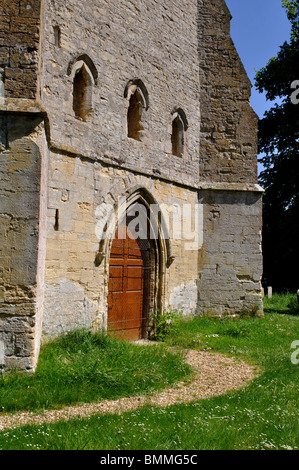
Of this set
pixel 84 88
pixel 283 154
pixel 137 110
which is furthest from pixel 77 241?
pixel 283 154

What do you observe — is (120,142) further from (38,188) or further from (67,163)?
(38,188)

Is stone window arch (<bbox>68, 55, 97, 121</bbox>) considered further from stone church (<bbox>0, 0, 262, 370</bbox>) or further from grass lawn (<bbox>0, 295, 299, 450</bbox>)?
grass lawn (<bbox>0, 295, 299, 450</bbox>)

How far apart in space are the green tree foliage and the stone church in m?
8.25

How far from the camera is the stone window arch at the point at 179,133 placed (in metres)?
10.3

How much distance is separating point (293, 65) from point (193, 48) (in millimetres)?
9278

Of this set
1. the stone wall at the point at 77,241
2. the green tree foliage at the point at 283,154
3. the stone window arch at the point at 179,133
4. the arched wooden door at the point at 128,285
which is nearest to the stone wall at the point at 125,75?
the stone window arch at the point at 179,133

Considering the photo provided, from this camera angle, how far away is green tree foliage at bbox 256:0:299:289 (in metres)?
18.4

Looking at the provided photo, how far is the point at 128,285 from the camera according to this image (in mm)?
8812

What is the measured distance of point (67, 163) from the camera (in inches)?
287

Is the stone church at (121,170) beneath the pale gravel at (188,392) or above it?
above

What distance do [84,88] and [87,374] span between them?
5.14 metres

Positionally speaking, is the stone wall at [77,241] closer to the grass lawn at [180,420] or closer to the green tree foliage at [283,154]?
the grass lawn at [180,420]

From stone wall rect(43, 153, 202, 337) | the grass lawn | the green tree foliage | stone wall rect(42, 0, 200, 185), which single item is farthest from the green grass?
the green tree foliage

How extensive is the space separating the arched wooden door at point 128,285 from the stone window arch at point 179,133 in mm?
2541
